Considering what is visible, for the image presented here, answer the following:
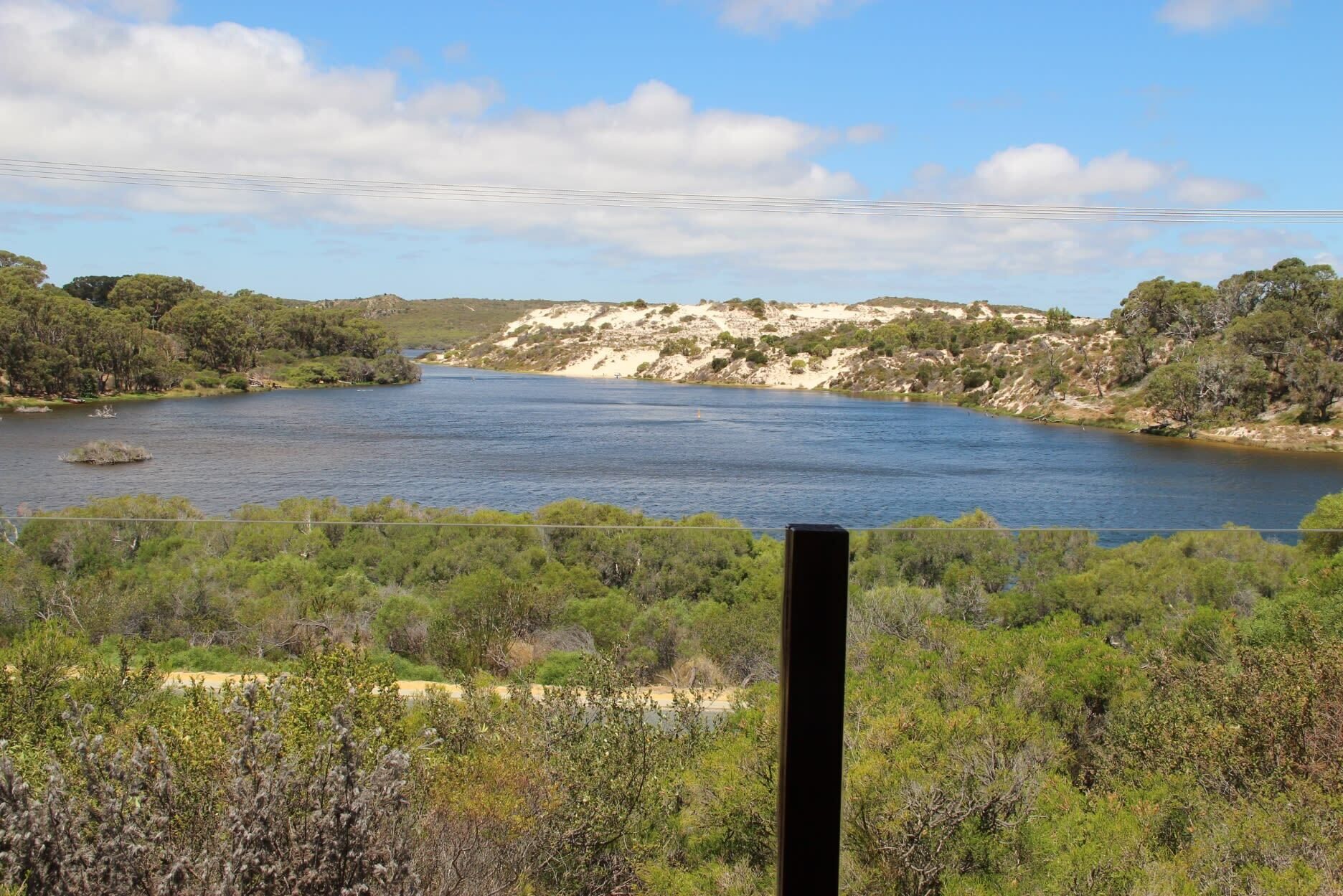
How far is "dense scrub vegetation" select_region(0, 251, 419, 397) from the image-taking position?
4894 cm

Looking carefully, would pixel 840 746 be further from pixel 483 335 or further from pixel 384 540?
pixel 483 335

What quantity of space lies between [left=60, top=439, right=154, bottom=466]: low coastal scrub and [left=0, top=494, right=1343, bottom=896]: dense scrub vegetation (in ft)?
96.7

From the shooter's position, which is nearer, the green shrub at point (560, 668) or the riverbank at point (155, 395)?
the green shrub at point (560, 668)

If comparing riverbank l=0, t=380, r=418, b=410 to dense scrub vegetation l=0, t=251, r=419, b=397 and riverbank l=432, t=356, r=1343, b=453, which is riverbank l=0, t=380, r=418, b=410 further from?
riverbank l=432, t=356, r=1343, b=453

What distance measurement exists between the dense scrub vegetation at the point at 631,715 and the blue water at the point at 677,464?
9482mm

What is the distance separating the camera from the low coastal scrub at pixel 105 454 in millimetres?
30609

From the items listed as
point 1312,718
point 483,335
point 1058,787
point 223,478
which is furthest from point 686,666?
point 483,335

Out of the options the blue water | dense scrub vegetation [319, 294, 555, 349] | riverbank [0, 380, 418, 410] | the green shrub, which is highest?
dense scrub vegetation [319, 294, 555, 349]

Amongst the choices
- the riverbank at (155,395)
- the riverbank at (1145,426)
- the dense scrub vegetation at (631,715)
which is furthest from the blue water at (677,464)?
the dense scrub vegetation at (631,715)

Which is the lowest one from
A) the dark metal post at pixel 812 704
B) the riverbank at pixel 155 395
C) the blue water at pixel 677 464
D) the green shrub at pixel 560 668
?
the blue water at pixel 677 464

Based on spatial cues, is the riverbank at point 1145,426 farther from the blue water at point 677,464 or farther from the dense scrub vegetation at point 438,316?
the dense scrub vegetation at point 438,316

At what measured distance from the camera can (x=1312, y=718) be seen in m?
3.91

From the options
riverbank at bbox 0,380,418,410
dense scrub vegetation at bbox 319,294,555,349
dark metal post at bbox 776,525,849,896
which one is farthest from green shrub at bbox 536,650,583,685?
dense scrub vegetation at bbox 319,294,555,349

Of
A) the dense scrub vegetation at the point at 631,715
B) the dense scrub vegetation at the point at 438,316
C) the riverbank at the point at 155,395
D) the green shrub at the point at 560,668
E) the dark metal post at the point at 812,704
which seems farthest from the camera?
the dense scrub vegetation at the point at 438,316
